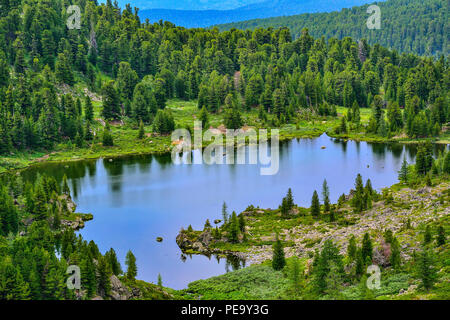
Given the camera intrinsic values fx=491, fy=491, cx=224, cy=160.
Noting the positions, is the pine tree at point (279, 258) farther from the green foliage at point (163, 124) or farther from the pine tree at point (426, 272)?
the green foliage at point (163, 124)

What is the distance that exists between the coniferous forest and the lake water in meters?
3.88

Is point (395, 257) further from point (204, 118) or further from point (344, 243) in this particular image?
point (204, 118)

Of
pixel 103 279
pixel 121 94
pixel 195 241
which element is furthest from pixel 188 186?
pixel 121 94

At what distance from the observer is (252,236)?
240ft

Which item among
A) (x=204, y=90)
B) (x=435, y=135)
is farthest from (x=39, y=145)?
(x=435, y=135)

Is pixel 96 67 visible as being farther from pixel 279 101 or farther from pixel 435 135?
pixel 435 135

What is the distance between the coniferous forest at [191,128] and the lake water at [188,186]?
12.7ft

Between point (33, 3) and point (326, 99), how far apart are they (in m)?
122

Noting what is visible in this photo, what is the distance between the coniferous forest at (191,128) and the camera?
1978 inches

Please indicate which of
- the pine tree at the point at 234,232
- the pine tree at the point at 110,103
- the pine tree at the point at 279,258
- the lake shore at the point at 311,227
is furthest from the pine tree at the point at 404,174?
the pine tree at the point at 110,103

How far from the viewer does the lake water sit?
2800 inches

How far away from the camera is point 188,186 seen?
103m

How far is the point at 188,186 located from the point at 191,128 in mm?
58557

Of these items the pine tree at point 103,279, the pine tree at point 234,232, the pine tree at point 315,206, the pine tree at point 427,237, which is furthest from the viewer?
the pine tree at point 315,206
